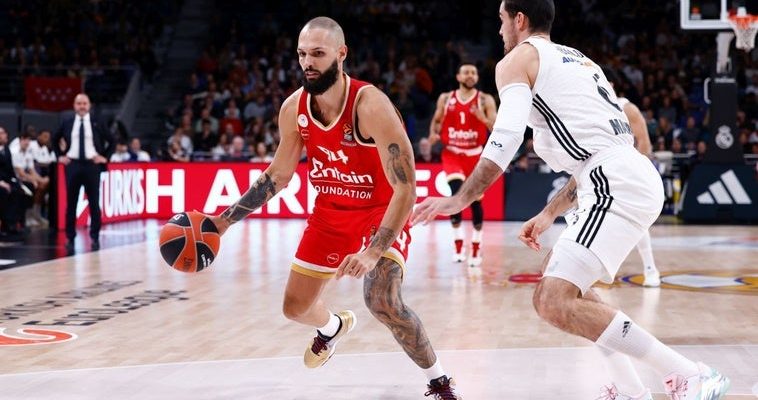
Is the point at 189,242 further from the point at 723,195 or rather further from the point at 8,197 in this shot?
the point at 723,195

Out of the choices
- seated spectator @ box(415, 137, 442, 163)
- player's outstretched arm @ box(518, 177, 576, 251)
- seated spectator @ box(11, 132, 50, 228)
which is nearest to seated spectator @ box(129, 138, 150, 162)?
seated spectator @ box(11, 132, 50, 228)

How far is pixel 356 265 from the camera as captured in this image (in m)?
4.60

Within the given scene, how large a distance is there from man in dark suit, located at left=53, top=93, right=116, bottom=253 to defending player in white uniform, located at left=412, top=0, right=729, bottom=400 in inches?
367

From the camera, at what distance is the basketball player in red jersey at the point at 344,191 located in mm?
5016

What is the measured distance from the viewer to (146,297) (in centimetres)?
909

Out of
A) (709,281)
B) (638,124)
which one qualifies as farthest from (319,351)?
(709,281)

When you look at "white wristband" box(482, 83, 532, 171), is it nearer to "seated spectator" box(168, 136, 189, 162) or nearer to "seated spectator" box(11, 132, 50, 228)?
"seated spectator" box(11, 132, 50, 228)

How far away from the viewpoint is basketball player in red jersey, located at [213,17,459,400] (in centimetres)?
502

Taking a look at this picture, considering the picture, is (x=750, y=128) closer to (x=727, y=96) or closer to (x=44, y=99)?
(x=727, y=96)

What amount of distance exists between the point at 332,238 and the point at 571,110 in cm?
145

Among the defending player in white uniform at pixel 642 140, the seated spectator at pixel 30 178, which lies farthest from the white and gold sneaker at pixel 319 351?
the seated spectator at pixel 30 178

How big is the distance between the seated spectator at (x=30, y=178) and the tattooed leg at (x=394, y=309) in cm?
1181

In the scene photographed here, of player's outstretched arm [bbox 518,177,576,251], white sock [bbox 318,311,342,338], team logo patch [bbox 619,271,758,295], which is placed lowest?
team logo patch [bbox 619,271,758,295]

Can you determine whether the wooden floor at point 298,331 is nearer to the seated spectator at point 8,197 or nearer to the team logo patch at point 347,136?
the team logo patch at point 347,136
